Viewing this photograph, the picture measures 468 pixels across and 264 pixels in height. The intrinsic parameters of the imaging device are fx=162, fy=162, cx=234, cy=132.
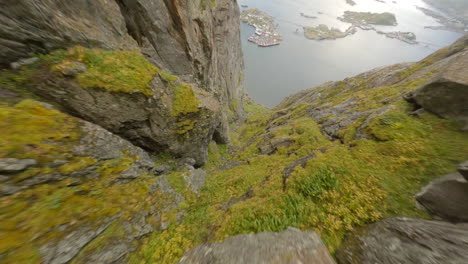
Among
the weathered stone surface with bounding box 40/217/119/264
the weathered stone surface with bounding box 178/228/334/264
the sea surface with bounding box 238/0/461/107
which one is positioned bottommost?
the sea surface with bounding box 238/0/461/107

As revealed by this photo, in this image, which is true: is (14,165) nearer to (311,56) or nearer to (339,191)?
(339,191)

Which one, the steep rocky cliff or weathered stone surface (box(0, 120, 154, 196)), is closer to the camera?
weathered stone surface (box(0, 120, 154, 196))

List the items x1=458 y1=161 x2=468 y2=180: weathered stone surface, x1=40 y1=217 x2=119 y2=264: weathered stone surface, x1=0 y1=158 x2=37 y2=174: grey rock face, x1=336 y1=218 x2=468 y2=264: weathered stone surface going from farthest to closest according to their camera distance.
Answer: x1=458 y1=161 x2=468 y2=180: weathered stone surface < x1=0 y1=158 x2=37 y2=174: grey rock face < x1=40 y1=217 x2=119 y2=264: weathered stone surface < x1=336 y1=218 x2=468 y2=264: weathered stone surface

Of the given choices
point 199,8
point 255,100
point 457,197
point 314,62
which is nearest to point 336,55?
point 314,62

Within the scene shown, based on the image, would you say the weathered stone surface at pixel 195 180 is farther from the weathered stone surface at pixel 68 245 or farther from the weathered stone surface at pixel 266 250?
the weathered stone surface at pixel 68 245

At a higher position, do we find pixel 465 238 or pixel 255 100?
pixel 465 238

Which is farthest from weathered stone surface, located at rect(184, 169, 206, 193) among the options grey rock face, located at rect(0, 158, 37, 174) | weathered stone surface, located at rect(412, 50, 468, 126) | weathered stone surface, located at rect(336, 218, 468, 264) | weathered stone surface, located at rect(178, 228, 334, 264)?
weathered stone surface, located at rect(412, 50, 468, 126)

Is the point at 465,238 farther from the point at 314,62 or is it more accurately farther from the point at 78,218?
the point at 314,62

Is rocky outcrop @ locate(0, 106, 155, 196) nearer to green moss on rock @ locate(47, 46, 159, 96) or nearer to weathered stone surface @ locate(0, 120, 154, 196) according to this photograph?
weathered stone surface @ locate(0, 120, 154, 196)
